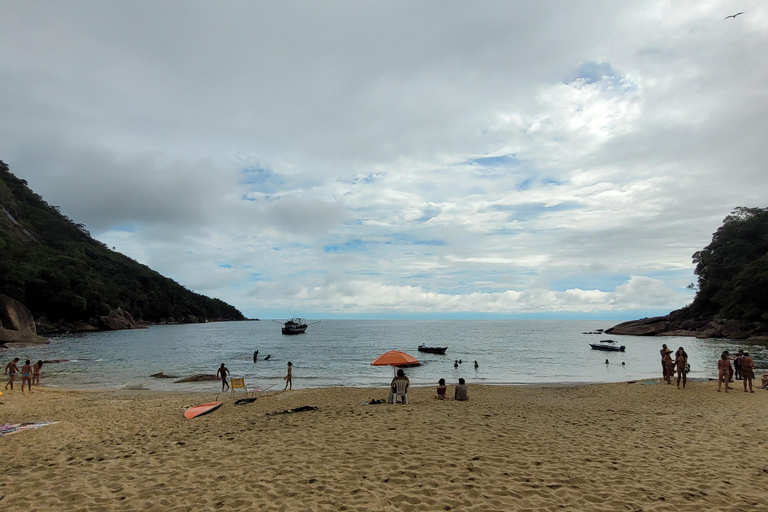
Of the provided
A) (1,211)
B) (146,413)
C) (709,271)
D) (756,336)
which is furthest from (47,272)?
(709,271)

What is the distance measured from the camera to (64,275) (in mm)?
84062

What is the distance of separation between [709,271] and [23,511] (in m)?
101

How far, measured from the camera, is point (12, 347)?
4778cm

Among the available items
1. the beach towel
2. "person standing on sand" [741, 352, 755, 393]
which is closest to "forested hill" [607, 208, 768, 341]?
"person standing on sand" [741, 352, 755, 393]

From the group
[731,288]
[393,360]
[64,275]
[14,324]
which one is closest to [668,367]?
[393,360]

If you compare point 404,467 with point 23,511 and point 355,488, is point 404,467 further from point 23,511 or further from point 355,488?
point 23,511

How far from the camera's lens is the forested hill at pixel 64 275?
263ft

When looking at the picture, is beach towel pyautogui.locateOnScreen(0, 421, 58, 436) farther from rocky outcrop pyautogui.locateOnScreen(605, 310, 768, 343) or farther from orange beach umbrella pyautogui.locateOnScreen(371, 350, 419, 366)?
rocky outcrop pyautogui.locateOnScreen(605, 310, 768, 343)

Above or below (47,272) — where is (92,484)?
below

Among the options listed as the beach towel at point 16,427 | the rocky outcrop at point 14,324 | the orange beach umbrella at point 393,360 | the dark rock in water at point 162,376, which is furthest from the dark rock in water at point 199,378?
the rocky outcrop at point 14,324

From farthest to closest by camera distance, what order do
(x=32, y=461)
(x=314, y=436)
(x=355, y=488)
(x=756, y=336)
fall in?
(x=756, y=336) → (x=314, y=436) → (x=32, y=461) → (x=355, y=488)

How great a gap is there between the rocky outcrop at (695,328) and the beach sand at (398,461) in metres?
63.5

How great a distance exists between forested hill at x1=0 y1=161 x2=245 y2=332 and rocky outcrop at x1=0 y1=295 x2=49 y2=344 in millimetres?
19621

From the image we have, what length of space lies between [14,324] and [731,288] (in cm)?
11462
